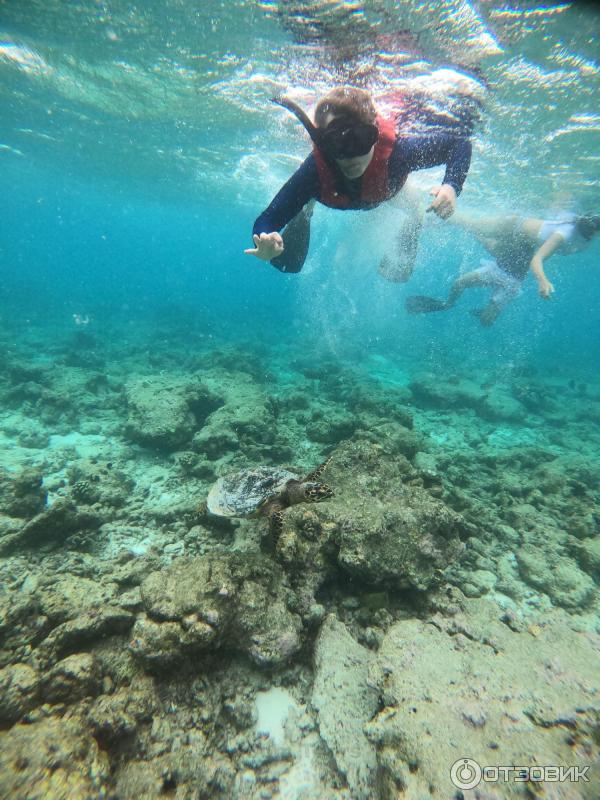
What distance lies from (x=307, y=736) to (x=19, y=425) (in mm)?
8533

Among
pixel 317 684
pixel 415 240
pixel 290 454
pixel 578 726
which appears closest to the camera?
pixel 578 726

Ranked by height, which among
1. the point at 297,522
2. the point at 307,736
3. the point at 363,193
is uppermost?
the point at 363,193

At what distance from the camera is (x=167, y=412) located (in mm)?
7066

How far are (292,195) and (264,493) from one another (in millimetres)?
3376

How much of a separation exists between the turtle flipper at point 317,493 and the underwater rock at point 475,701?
1.34 m

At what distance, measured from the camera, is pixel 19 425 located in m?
7.80

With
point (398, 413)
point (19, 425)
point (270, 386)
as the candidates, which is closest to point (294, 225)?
point (398, 413)

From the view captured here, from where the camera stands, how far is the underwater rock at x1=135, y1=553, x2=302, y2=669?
2.51m

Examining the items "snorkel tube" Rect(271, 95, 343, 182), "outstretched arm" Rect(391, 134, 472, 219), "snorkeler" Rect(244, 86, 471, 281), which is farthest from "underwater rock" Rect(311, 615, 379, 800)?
"outstretched arm" Rect(391, 134, 472, 219)

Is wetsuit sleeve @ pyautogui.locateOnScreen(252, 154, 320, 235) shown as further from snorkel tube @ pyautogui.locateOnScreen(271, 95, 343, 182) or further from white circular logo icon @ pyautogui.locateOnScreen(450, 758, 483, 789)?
white circular logo icon @ pyautogui.locateOnScreen(450, 758, 483, 789)

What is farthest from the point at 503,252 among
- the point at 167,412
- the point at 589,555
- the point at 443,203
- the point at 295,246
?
the point at 167,412

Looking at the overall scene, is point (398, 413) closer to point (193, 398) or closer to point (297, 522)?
point (193, 398)

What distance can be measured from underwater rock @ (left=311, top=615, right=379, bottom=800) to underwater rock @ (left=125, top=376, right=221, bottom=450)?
15.6 feet

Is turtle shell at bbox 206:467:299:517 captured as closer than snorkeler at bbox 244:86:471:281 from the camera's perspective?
No
